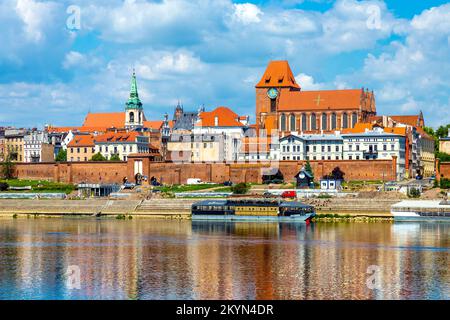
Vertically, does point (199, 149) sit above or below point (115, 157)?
above

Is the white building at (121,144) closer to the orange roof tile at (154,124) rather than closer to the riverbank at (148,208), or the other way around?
the orange roof tile at (154,124)

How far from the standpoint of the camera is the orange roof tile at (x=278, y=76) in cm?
11475

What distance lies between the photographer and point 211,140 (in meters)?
107

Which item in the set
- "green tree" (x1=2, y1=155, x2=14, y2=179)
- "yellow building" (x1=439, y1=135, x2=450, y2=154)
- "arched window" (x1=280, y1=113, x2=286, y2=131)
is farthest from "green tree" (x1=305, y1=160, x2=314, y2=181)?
"green tree" (x1=2, y1=155, x2=14, y2=179)

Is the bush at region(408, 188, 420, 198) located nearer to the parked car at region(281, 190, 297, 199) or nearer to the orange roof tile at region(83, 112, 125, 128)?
the parked car at region(281, 190, 297, 199)

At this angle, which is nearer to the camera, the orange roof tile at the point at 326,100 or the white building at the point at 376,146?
the white building at the point at 376,146

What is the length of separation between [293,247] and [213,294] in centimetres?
1600

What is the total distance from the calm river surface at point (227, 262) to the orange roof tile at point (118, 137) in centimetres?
4411

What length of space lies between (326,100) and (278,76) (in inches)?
321

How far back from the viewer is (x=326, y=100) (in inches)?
4345

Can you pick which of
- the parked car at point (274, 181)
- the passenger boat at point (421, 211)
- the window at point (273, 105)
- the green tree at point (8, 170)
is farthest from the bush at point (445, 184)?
the green tree at point (8, 170)

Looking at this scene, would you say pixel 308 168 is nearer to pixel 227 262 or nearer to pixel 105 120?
pixel 227 262

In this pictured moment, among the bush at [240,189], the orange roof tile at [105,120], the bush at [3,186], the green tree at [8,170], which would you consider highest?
the orange roof tile at [105,120]

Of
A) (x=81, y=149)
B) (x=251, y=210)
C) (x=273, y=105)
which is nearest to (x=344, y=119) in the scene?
(x=273, y=105)
